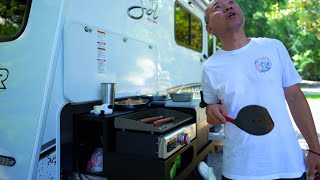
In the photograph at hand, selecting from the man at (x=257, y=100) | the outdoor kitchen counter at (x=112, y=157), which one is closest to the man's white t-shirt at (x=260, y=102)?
the man at (x=257, y=100)

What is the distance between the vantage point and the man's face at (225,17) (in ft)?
5.74

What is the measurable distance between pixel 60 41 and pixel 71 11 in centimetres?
25

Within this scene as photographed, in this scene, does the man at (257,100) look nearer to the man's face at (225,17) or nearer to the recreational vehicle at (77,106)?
the man's face at (225,17)

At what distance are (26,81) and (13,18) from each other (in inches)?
19.6

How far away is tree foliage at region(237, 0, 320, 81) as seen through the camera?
1584 cm

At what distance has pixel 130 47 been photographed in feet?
9.87

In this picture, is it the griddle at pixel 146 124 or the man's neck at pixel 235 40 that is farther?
the griddle at pixel 146 124

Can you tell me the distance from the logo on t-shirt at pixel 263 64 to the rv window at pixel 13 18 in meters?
1.54

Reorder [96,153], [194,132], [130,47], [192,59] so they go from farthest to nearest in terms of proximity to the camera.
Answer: [192,59] < [130,47] < [194,132] < [96,153]

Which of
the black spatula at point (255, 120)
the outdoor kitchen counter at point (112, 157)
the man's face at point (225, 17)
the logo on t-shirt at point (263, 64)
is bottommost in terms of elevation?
the outdoor kitchen counter at point (112, 157)

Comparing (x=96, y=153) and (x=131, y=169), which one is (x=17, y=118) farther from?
(x=131, y=169)

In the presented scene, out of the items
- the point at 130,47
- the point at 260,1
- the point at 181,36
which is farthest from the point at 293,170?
the point at 260,1

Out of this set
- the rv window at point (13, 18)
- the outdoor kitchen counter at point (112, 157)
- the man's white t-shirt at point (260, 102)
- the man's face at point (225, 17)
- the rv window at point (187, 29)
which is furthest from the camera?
the rv window at point (187, 29)

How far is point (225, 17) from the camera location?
5.78 feet
